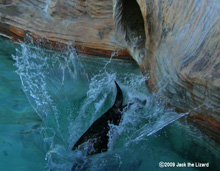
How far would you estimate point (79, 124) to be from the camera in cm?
272

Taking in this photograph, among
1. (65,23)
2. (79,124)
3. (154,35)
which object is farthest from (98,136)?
(65,23)

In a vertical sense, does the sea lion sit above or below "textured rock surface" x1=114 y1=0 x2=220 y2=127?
below

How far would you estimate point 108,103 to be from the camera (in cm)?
303

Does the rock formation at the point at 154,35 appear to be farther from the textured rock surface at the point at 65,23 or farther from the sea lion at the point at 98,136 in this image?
the sea lion at the point at 98,136

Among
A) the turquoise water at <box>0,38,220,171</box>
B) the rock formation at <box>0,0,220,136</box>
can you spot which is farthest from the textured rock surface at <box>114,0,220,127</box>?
the turquoise water at <box>0,38,220,171</box>

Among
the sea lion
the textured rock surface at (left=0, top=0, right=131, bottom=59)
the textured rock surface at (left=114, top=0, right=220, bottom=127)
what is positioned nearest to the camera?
the textured rock surface at (left=114, top=0, right=220, bottom=127)

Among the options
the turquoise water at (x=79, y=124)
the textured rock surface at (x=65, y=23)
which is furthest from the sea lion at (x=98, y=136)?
the textured rock surface at (x=65, y=23)

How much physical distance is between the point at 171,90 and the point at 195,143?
56cm

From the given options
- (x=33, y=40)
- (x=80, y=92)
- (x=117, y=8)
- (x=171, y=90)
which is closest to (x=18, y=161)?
(x=80, y=92)

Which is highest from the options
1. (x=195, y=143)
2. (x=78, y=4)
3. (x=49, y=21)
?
(x=78, y=4)

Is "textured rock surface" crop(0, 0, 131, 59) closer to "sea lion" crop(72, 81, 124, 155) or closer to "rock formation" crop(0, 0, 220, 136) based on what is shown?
"rock formation" crop(0, 0, 220, 136)

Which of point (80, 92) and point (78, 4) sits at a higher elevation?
point (78, 4)

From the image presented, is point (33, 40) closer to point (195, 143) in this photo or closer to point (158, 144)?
point (158, 144)

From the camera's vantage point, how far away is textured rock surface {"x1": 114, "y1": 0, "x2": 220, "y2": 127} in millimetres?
2055
